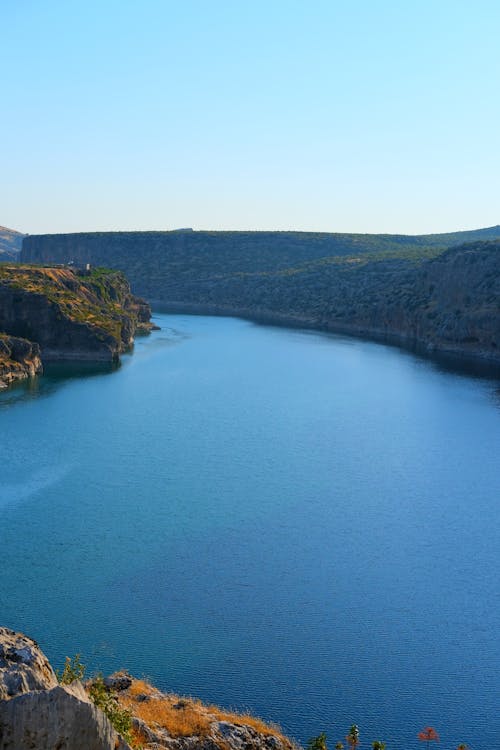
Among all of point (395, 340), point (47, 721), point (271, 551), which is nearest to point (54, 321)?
point (395, 340)

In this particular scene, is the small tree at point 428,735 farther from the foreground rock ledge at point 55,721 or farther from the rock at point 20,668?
the rock at point 20,668

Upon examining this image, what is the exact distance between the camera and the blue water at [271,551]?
30.7 metres

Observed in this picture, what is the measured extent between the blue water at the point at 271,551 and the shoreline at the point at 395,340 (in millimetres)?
31941

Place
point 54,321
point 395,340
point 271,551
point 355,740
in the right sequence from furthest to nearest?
point 395,340 → point 54,321 → point 271,551 → point 355,740

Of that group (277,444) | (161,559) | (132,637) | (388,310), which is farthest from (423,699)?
(388,310)

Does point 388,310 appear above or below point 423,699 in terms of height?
above

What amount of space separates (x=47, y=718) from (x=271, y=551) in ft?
91.5

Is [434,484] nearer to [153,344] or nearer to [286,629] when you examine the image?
[286,629]

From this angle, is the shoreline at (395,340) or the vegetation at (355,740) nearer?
the vegetation at (355,740)

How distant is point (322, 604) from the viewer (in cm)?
3678

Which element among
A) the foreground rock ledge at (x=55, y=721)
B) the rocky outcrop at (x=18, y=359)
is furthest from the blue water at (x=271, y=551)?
the foreground rock ledge at (x=55, y=721)

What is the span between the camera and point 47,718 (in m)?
15.2

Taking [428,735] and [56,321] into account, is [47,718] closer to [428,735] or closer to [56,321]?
[428,735]

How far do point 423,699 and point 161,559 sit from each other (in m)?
15.8
